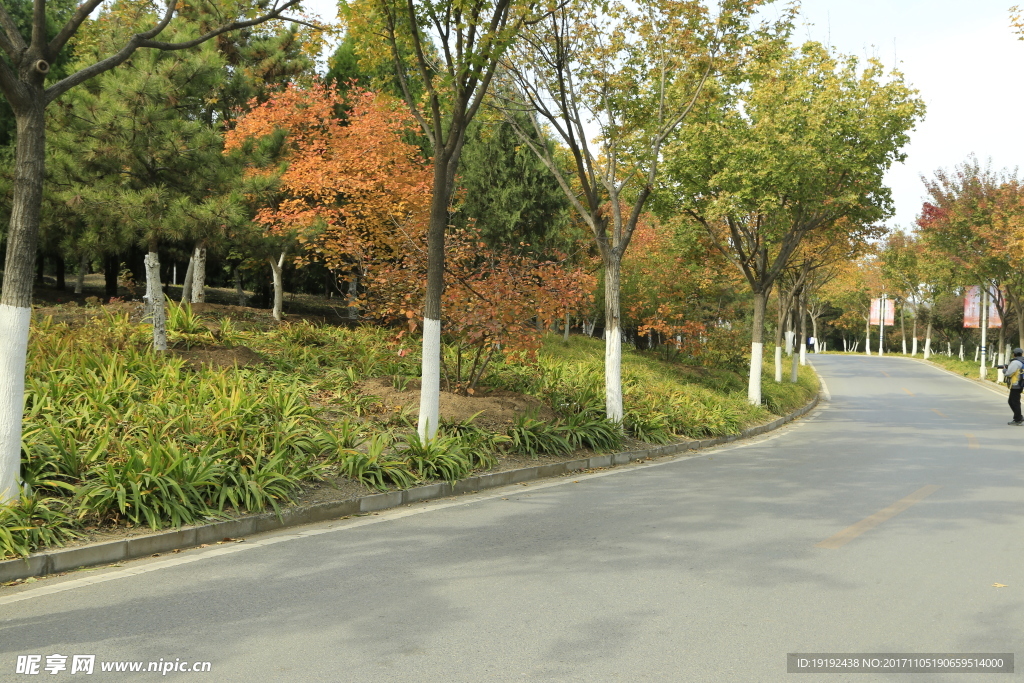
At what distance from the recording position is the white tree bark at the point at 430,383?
1005cm

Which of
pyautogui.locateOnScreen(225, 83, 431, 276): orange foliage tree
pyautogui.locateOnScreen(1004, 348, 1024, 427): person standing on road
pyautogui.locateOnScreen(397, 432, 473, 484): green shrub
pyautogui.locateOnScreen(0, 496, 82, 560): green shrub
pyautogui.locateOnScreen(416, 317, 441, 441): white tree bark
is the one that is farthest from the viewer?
pyautogui.locateOnScreen(1004, 348, 1024, 427): person standing on road

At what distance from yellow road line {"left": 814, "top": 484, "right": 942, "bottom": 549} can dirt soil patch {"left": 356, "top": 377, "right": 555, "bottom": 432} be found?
518 cm

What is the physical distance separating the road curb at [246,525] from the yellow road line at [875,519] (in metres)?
4.12

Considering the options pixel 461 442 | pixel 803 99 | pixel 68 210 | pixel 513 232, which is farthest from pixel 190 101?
pixel 803 99

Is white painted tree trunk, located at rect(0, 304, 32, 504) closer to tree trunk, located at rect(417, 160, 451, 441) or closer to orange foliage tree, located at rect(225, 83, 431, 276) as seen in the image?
tree trunk, located at rect(417, 160, 451, 441)

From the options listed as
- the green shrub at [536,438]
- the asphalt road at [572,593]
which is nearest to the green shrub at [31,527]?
the asphalt road at [572,593]

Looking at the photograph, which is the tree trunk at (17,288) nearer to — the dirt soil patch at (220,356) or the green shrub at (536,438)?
the dirt soil patch at (220,356)

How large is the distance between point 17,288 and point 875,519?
7860 mm

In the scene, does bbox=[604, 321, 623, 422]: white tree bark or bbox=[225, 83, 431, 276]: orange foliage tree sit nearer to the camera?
bbox=[604, 321, 623, 422]: white tree bark

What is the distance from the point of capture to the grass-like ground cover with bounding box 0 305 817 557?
6.84m

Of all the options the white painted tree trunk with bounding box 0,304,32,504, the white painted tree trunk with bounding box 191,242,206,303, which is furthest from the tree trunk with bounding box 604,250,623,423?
the white painted tree trunk with bounding box 191,242,206,303

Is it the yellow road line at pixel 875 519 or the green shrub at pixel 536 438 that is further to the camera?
the green shrub at pixel 536 438

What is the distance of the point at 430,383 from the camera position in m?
10.1

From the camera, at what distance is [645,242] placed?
87.5 ft
